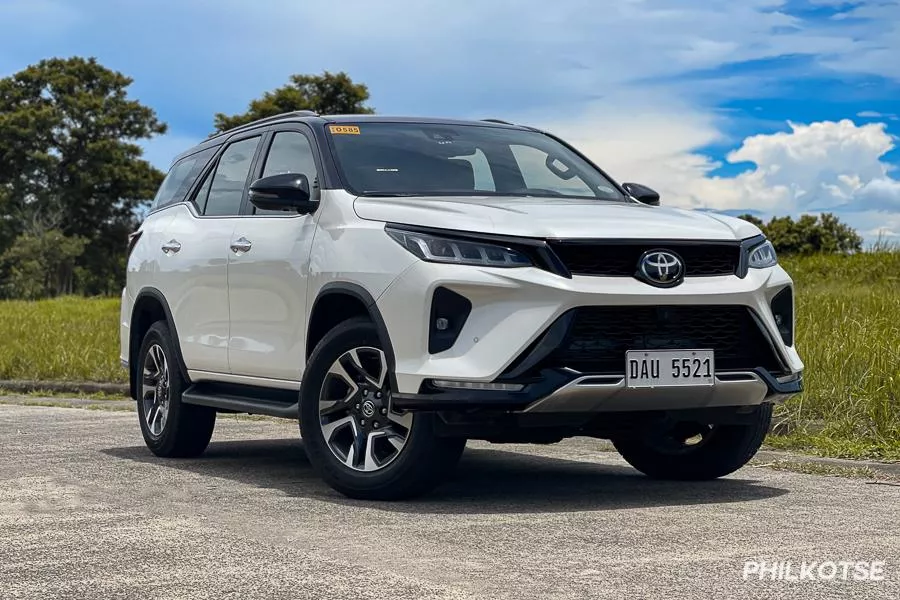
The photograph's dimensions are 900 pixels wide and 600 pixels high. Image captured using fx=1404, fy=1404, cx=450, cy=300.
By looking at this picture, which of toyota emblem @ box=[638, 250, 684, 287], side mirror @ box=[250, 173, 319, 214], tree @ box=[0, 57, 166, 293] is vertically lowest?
toyota emblem @ box=[638, 250, 684, 287]

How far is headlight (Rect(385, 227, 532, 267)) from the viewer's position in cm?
611

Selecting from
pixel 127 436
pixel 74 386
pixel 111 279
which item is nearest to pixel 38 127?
pixel 111 279

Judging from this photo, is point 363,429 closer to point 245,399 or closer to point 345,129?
point 245,399

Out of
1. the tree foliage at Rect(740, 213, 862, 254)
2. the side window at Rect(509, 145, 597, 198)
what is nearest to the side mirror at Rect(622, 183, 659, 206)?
the side window at Rect(509, 145, 597, 198)

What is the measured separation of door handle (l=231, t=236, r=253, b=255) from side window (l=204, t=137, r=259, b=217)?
0.37 meters

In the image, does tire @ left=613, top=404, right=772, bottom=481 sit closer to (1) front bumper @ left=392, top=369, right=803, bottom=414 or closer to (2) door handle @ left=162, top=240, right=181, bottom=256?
(1) front bumper @ left=392, top=369, right=803, bottom=414

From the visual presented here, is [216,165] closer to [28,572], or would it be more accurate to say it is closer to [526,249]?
[526,249]

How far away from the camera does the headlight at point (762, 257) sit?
6656 mm

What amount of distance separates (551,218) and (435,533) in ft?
5.13

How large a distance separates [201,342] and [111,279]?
59345 millimetres

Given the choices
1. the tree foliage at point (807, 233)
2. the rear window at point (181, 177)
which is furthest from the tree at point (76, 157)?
the rear window at point (181, 177)

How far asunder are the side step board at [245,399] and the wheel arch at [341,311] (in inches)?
14.3

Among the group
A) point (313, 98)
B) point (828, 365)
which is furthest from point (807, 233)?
point (828, 365)

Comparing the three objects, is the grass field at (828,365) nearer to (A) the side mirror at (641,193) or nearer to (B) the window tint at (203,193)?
(A) the side mirror at (641,193)
